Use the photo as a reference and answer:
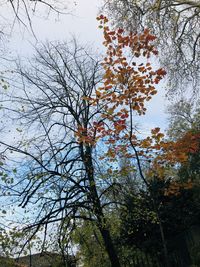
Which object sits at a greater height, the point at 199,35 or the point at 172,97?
the point at 199,35

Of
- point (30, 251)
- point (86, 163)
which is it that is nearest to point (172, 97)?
point (86, 163)

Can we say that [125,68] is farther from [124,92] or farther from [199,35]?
[199,35]

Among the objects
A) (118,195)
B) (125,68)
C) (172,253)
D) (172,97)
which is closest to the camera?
(125,68)

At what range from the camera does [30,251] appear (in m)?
10.2

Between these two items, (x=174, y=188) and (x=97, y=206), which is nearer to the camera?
(x=97, y=206)

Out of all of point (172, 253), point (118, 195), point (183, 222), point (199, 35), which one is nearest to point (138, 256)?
point (172, 253)

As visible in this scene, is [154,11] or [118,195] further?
[118,195]

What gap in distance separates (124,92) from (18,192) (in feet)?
21.2

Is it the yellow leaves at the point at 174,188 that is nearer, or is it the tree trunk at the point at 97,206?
the tree trunk at the point at 97,206

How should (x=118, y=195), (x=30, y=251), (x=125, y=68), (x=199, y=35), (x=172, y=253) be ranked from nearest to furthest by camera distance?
(x=125, y=68)
(x=30, y=251)
(x=199, y=35)
(x=118, y=195)
(x=172, y=253)

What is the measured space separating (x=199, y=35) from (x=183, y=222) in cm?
873

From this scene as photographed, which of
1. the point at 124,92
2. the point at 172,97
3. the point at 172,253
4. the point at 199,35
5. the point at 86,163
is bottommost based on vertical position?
the point at 172,253

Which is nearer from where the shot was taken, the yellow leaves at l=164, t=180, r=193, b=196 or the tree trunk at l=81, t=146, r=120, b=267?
the tree trunk at l=81, t=146, r=120, b=267

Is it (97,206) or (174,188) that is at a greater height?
(174,188)
